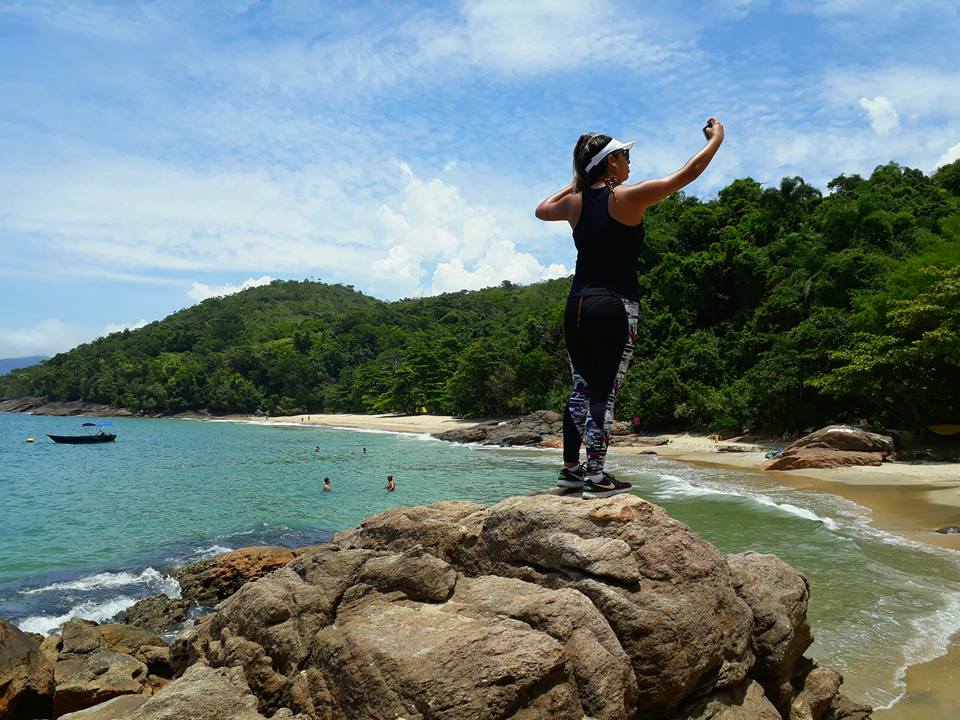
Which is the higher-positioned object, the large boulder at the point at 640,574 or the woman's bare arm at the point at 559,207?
the woman's bare arm at the point at 559,207

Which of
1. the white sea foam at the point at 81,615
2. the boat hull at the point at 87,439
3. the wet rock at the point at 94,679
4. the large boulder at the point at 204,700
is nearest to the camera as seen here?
the large boulder at the point at 204,700

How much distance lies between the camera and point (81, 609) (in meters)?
14.6

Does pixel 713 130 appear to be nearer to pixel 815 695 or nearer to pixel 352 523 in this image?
pixel 815 695

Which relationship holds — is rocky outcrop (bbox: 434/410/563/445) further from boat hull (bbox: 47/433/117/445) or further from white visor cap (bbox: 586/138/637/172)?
white visor cap (bbox: 586/138/637/172)

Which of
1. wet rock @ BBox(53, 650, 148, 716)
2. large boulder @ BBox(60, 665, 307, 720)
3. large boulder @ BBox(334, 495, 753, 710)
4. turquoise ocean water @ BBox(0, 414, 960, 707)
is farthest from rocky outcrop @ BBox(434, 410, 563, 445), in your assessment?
large boulder @ BBox(60, 665, 307, 720)

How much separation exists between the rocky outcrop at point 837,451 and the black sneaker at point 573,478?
27574 millimetres

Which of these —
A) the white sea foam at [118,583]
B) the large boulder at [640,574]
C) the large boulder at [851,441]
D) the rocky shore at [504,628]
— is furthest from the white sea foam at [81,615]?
the large boulder at [851,441]

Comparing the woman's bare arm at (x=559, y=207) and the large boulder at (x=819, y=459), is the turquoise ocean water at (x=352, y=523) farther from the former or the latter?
the woman's bare arm at (x=559, y=207)

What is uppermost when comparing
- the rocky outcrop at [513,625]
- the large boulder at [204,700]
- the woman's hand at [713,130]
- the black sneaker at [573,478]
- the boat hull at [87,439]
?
the woman's hand at [713,130]

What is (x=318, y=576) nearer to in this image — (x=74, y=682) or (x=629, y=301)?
(x=629, y=301)

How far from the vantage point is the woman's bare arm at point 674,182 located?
4.61 meters

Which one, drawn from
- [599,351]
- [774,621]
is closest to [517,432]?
[774,621]

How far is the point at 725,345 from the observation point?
51844 millimetres

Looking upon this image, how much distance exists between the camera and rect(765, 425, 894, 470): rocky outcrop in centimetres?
2877
